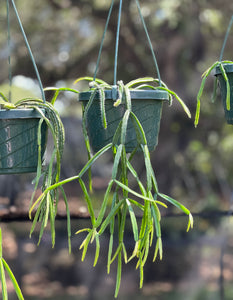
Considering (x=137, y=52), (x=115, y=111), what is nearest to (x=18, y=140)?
(x=115, y=111)

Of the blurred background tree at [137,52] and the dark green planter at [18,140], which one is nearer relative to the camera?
the dark green planter at [18,140]

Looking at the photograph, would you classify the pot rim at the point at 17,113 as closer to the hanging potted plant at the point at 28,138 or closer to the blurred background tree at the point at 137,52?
the hanging potted plant at the point at 28,138

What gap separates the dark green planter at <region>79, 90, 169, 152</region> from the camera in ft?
2.62

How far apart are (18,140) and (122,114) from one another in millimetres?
175

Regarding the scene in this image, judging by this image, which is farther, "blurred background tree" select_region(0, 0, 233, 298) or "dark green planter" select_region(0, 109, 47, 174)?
"blurred background tree" select_region(0, 0, 233, 298)

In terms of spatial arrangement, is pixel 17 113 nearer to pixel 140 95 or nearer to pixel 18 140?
pixel 18 140

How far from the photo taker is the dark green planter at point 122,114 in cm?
80

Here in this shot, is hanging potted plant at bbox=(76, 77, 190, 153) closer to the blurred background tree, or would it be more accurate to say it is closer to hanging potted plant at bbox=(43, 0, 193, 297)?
hanging potted plant at bbox=(43, 0, 193, 297)

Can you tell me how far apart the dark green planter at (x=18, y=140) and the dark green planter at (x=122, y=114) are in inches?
3.9

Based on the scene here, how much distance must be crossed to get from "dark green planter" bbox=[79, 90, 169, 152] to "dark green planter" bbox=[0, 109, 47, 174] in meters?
0.10

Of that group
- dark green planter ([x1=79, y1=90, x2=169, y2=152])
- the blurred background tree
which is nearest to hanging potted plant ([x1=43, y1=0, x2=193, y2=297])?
dark green planter ([x1=79, y1=90, x2=169, y2=152])

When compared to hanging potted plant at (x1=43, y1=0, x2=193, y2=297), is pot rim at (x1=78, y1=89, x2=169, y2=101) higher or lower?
higher

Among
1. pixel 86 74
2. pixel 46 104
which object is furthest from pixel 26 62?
pixel 46 104

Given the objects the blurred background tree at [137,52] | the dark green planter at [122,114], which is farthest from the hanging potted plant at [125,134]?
the blurred background tree at [137,52]
